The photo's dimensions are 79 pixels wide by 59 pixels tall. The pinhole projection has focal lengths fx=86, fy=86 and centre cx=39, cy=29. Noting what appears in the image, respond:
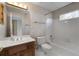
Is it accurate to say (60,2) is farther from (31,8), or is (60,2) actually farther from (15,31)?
(15,31)

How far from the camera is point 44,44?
1.69m

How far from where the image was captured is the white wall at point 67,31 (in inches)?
62.5

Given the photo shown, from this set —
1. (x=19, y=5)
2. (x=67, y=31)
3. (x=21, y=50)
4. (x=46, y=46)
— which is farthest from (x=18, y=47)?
(x=67, y=31)

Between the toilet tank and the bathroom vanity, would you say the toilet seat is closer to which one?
the toilet tank

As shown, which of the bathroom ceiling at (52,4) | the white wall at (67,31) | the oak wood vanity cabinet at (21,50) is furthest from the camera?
the white wall at (67,31)

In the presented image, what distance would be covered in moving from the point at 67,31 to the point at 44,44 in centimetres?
51

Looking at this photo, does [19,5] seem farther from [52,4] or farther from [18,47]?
[18,47]

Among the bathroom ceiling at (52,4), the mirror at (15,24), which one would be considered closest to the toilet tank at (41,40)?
the mirror at (15,24)

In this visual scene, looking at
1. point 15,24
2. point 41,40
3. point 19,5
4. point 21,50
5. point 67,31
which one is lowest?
point 21,50

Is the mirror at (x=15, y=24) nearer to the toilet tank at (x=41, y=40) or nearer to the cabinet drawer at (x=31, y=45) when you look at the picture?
the cabinet drawer at (x=31, y=45)

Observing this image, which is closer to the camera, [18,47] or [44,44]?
[18,47]

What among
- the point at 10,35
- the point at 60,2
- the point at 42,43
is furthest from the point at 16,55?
the point at 60,2

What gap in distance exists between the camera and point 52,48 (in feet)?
5.43

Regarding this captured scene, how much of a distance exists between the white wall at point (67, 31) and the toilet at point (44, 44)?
151 millimetres
